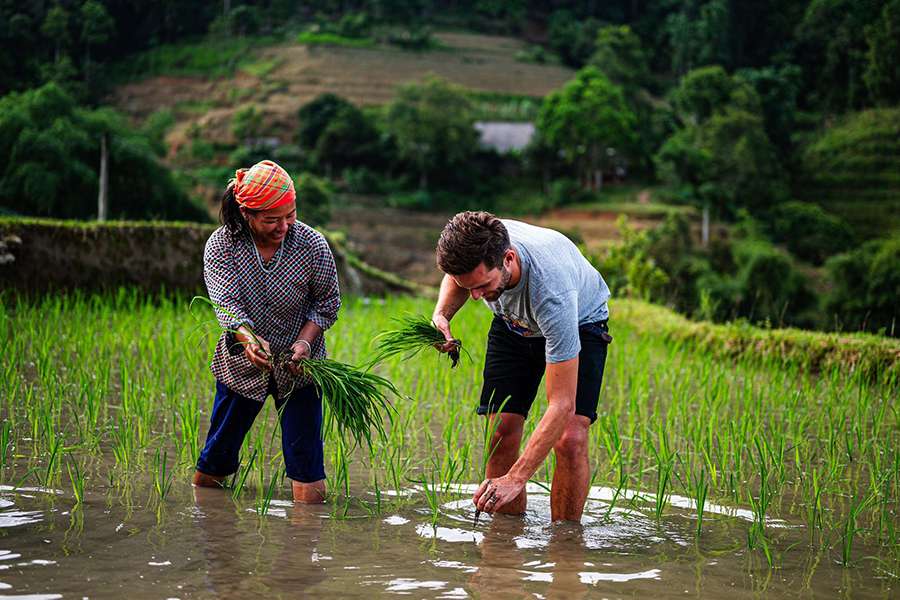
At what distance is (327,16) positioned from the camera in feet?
185

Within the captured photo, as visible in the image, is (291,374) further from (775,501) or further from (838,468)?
(838,468)

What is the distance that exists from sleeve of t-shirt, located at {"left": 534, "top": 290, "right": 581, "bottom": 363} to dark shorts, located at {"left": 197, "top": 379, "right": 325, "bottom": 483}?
926 mm

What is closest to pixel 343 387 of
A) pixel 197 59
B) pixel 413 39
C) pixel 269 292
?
pixel 269 292

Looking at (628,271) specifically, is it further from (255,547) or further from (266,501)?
(255,547)

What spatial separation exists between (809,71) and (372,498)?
158 ft

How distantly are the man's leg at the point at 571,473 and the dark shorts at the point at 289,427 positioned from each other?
0.80 metres

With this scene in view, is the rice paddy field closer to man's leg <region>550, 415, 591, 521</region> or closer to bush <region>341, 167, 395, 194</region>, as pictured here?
man's leg <region>550, 415, 591, 521</region>

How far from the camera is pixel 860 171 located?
1535 inches

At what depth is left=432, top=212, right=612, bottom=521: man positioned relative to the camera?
9.00 ft

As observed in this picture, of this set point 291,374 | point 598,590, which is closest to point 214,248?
point 291,374

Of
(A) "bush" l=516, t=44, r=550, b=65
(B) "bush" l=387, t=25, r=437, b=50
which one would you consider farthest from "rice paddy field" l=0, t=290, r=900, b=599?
(A) "bush" l=516, t=44, r=550, b=65

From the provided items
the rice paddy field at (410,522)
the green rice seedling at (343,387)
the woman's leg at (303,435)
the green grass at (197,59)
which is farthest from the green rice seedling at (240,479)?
the green grass at (197,59)

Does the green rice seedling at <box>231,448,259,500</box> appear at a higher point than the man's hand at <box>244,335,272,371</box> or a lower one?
lower

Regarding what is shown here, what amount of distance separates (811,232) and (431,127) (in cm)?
1441
